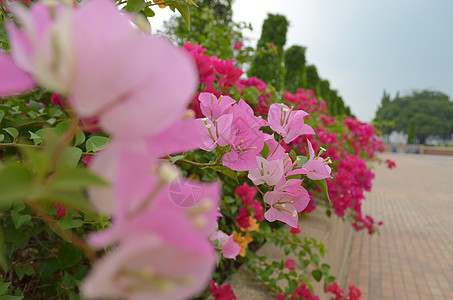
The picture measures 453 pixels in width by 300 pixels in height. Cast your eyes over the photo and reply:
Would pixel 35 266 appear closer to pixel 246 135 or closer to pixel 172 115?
pixel 246 135

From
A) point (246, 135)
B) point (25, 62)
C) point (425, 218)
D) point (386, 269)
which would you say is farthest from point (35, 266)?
point (425, 218)

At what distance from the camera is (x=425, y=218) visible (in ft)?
15.4

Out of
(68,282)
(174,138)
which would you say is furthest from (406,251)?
(174,138)

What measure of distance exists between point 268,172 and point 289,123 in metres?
0.10

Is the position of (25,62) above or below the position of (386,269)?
above

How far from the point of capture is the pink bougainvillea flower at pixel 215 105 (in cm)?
43

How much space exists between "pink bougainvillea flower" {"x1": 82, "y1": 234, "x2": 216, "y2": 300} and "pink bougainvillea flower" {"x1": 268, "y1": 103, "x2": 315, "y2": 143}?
1.06 ft

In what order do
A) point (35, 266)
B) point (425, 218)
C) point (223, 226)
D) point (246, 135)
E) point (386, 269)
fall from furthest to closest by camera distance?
1. point (425, 218)
2. point (386, 269)
3. point (223, 226)
4. point (35, 266)
5. point (246, 135)

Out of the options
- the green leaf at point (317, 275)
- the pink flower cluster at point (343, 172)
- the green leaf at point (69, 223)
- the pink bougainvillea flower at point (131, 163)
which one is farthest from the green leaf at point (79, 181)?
the green leaf at point (317, 275)

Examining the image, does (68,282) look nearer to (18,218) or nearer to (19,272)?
(19,272)

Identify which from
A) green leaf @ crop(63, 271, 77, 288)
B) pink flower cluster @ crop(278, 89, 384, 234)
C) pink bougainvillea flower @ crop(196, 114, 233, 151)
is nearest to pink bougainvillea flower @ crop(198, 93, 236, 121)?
pink bougainvillea flower @ crop(196, 114, 233, 151)

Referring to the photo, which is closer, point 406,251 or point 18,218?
point 18,218

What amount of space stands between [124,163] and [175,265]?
51 millimetres

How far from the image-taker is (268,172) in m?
0.40
